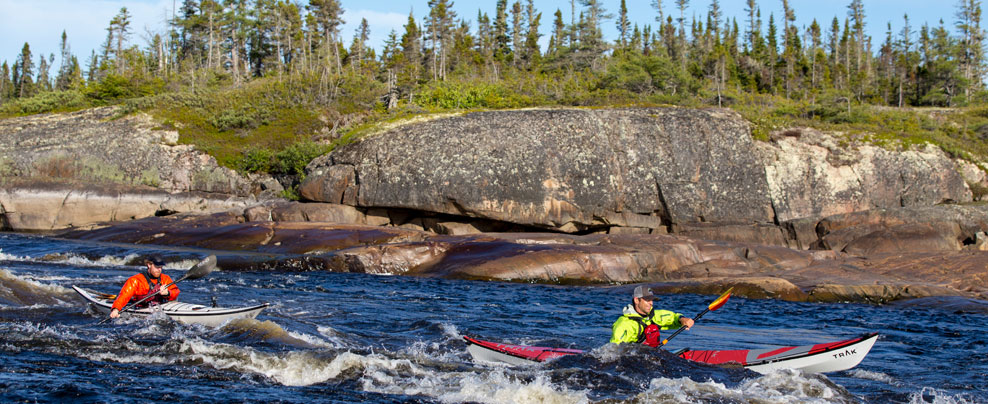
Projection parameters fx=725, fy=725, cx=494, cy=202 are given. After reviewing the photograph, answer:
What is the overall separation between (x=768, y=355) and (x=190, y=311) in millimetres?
7818

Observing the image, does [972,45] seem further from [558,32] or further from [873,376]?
[873,376]

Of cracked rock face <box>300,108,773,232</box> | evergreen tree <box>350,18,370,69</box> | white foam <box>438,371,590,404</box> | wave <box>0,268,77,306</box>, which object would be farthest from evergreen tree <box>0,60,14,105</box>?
white foam <box>438,371,590,404</box>

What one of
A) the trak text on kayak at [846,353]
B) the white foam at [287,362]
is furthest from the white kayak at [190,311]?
the trak text on kayak at [846,353]

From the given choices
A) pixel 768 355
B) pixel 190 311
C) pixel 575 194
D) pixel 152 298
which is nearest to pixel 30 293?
pixel 152 298

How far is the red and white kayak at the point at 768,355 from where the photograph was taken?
8.28 meters

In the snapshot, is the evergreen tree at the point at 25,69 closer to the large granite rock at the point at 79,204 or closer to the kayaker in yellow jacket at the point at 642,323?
the large granite rock at the point at 79,204

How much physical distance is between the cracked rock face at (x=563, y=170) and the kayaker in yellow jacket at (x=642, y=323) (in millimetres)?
14767

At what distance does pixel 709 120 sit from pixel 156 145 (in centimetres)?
2238

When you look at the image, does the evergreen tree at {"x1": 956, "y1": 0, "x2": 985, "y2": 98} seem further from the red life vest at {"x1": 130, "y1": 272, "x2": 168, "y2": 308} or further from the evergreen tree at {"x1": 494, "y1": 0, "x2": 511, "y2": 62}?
the red life vest at {"x1": 130, "y1": 272, "x2": 168, "y2": 308}

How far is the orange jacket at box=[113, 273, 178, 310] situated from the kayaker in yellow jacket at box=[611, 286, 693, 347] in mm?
6926

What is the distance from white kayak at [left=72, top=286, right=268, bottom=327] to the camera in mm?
10266

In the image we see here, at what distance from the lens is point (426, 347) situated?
9.83m

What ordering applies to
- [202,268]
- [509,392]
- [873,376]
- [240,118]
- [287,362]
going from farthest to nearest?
[240,118]
[202,268]
[873,376]
[287,362]
[509,392]

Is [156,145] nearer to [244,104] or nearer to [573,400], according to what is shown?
[244,104]
